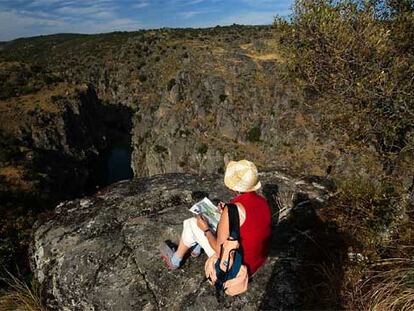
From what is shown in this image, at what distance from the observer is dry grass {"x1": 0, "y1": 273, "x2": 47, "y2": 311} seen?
8438 mm

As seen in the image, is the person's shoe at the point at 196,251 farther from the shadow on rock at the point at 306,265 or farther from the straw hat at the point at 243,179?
the straw hat at the point at 243,179

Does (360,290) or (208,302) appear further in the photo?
(208,302)

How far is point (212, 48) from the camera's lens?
388ft

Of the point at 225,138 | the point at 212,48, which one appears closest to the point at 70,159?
the point at 225,138

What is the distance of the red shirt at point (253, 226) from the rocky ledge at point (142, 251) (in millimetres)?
1174

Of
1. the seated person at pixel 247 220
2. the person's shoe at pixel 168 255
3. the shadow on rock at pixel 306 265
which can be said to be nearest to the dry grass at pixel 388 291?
the shadow on rock at pixel 306 265

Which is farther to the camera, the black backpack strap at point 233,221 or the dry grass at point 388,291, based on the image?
the black backpack strap at point 233,221

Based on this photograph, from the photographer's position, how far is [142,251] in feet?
30.4

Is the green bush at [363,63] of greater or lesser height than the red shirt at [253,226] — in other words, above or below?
above

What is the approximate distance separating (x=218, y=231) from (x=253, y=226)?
2.01 feet

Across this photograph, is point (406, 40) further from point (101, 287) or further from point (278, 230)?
point (101, 287)

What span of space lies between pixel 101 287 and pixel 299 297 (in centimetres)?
414

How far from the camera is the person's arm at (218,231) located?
673cm

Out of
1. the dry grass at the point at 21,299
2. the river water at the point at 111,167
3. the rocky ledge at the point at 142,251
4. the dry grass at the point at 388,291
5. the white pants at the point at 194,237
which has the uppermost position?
the white pants at the point at 194,237
